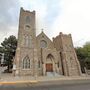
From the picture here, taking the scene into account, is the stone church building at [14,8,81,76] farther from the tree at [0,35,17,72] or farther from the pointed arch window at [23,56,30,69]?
the tree at [0,35,17,72]

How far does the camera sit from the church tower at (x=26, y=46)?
23.1m

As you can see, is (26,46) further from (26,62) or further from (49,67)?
(49,67)

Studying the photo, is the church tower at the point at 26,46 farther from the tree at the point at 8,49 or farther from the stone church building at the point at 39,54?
the tree at the point at 8,49

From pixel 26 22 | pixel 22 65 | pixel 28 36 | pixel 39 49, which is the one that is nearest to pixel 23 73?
pixel 22 65

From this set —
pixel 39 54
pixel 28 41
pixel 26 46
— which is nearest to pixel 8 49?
pixel 28 41

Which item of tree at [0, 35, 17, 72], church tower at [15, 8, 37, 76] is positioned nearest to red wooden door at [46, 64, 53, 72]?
church tower at [15, 8, 37, 76]

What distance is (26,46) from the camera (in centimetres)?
2533

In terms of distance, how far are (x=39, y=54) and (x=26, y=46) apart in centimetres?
421

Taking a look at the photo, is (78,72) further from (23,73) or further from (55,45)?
(23,73)

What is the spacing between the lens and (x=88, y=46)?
36.1 metres

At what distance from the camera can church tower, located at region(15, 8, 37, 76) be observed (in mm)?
23062

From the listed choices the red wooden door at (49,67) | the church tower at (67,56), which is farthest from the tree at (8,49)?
the church tower at (67,56)

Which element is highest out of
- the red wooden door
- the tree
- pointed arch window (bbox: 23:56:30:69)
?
the tree

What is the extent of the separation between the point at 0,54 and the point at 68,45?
22588mm
